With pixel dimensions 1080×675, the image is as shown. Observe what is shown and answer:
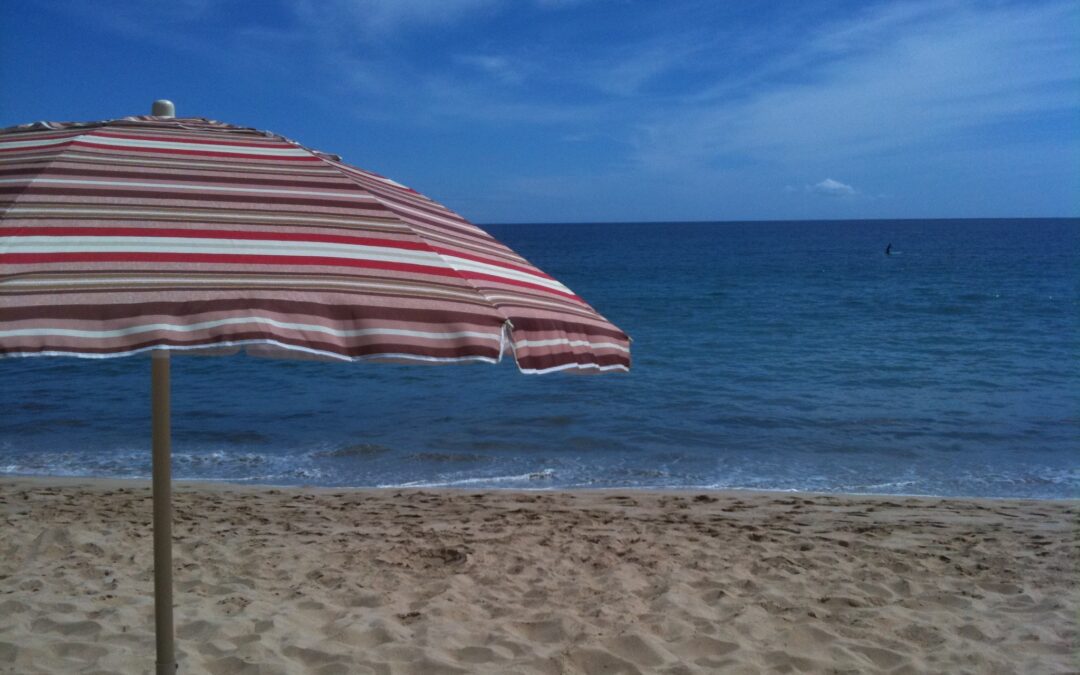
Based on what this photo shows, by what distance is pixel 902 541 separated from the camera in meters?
6.73

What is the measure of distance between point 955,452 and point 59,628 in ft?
33.8

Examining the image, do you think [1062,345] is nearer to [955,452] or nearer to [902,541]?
[955,452]

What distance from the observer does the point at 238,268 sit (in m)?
1.94

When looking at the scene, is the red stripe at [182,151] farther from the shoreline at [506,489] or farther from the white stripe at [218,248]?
the shoreline at [506,489]

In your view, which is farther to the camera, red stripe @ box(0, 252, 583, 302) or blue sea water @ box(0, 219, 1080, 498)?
blue sea water @ box(0, 219, 1080, 498)

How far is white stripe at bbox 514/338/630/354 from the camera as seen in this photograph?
207 centimetres

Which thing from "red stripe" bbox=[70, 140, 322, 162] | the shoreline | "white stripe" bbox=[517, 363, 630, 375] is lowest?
the shoreline

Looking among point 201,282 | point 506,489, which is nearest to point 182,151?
point 201,282

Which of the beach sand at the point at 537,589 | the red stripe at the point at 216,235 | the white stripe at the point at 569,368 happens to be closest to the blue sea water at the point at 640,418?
the beach sand at the point at 537,589

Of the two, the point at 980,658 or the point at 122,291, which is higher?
the point at 122,291

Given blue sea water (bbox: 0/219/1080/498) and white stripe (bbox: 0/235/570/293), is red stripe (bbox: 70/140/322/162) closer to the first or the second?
white stripe (bbox: 0/235/570/293)

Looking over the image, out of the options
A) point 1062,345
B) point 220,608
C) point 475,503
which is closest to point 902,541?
point 475,503

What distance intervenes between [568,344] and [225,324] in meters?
0.85

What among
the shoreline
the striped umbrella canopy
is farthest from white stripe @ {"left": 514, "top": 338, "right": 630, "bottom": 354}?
the shoreline
